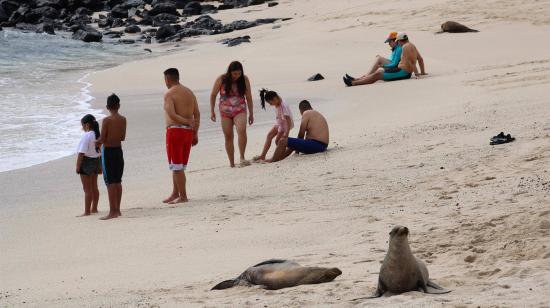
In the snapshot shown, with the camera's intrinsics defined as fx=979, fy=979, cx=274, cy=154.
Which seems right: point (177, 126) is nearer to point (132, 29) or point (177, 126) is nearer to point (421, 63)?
point (421, 63)

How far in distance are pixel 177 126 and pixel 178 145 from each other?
191 millimetres

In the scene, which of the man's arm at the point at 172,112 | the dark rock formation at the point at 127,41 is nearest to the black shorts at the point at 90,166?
the man's arm at the point at 172,112

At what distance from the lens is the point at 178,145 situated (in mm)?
9828

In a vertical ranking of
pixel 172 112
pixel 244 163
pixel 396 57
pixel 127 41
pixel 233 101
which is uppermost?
pixel 172 112

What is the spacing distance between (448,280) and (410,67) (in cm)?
1263

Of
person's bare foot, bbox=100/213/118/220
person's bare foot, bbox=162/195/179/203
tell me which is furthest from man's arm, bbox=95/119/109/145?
person's bare foot, bbox=162/195/179/203

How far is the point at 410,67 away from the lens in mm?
17953

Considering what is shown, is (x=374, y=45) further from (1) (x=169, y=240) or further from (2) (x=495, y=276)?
(2) (x=495, y=276)

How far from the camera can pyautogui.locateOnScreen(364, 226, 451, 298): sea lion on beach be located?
17.4 feet

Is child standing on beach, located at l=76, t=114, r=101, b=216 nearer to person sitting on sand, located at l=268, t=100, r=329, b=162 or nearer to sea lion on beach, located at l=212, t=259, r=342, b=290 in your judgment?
person sitting on sand, located at l=268, t=100, r=329, b=162

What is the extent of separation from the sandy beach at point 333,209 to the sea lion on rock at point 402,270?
0.30 ft

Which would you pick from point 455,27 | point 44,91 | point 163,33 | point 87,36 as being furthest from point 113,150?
point 163,33

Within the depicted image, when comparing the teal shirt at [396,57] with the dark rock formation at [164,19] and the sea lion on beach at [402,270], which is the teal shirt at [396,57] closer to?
the sea lion on beach at [402,270]

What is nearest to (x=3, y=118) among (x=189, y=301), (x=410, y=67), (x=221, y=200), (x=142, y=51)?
(x=410, y=67)
